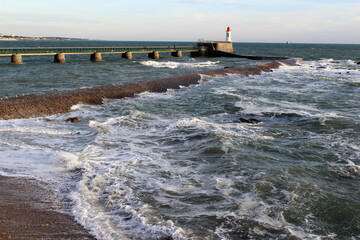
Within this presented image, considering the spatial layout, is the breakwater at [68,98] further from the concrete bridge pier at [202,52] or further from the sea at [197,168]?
the concrete bridge pier at [202,52]

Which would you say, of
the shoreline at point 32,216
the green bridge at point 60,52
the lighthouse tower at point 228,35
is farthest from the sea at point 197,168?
the lighthouse tower at point 228,35

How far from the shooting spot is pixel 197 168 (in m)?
8.20

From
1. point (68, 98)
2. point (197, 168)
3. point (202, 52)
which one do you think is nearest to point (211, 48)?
point (202, 52)

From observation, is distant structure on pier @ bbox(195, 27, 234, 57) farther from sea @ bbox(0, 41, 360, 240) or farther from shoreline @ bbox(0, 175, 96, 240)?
shoreline @ bbox(0, 175, 96, 240)

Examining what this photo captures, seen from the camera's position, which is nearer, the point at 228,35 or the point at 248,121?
the point at 248,121

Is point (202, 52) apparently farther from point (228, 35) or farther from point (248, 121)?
point (248, 121)

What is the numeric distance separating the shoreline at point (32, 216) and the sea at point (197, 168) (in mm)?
195

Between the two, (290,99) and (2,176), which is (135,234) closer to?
(2,176)

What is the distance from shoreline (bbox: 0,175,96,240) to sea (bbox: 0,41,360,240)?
0.20 meters

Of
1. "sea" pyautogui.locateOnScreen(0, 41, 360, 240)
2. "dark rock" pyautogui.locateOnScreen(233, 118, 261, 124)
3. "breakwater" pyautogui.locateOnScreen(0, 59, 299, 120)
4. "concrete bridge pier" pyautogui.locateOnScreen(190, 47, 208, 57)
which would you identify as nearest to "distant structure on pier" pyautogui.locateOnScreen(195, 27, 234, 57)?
"concrete bridge pier" pyautogui.locateOnScreen(190, 47, 208, 57)

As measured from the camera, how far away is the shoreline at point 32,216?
5.04 metres

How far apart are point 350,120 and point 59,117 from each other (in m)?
11.1

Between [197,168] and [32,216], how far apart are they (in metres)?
3.86

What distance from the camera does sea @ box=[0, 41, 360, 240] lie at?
5645 millimetres
